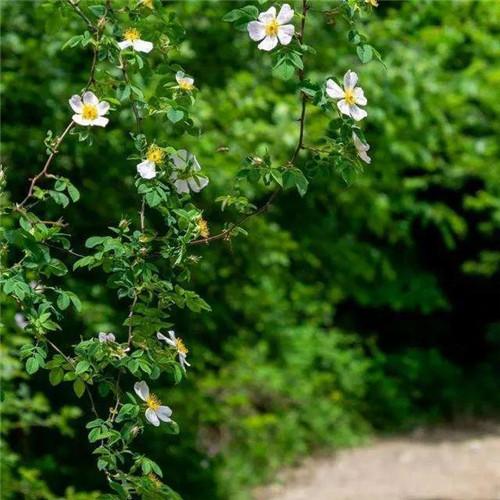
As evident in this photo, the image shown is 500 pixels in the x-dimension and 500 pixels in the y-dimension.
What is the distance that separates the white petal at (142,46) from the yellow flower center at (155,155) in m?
0.21

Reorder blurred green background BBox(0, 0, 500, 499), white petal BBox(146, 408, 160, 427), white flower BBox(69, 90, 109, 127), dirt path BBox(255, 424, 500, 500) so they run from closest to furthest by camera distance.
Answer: white petal BBox(146, 408, 160, 427) < white flower BBox(69, 90, 109, 127) < blurred green background BBox(0, 0, 500, 499) < dirt path BBox(255, 424, 500, 500)

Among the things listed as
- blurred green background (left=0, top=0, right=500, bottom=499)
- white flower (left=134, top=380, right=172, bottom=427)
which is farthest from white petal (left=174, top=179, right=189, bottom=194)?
blurred green background (left=0, top=0, right=500, bottom=499)

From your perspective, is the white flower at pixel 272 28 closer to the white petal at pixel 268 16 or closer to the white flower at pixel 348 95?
the white petal at pixel 268 16

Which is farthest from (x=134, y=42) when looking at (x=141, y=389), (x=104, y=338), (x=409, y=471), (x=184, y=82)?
(x=409, y=471)

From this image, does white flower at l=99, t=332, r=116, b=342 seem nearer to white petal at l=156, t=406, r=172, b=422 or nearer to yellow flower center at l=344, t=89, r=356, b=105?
white petal at l=156, t=406, r=172, b=422

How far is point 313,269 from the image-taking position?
577 cm

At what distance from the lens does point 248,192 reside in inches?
193

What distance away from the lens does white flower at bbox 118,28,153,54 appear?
226 centimetres

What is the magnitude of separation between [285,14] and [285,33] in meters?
0.04

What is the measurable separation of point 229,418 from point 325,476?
77 cm

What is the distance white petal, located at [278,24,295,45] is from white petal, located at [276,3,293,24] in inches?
0.5

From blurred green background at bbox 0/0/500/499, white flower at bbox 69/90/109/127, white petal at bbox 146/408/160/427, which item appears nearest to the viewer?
white petal at bbox 146/408/160/427

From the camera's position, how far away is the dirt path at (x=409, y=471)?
21.7 feet

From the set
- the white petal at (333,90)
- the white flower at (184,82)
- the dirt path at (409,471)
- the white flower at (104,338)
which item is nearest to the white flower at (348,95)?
the white petal at (333,90)
